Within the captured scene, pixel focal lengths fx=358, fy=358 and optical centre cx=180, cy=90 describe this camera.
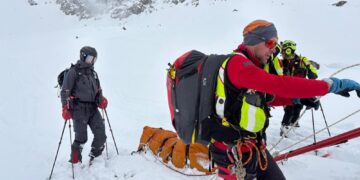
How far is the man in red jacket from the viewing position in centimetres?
292

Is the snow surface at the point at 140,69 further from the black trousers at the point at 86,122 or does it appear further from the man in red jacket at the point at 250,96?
the man in red jacket at the point at 250,96

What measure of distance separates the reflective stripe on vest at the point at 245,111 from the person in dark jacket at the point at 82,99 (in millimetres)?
4225

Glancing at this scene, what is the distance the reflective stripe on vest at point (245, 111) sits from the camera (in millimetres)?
3086

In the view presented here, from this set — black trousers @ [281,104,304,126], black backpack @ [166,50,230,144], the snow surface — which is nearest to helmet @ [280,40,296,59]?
black trousers @ [281,104,304,126]

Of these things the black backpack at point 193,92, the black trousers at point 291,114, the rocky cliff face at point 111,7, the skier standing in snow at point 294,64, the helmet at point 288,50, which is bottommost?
the black trousers at point 291,114

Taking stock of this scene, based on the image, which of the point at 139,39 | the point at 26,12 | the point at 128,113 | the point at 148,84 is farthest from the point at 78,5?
the point at 128,113

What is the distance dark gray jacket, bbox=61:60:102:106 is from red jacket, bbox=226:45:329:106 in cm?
441

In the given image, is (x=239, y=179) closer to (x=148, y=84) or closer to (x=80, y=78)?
(x=80, y=78)

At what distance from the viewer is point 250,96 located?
309 cm

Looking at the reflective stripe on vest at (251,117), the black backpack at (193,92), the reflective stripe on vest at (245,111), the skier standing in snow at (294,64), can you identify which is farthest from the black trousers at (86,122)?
the reflective stripe on vest at (251,117)

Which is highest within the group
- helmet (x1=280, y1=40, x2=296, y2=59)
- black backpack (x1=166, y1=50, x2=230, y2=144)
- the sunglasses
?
the sunglasses

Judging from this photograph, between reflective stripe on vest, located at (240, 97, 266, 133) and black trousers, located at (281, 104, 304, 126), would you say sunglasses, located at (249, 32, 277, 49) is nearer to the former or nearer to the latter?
reflective stripe on vest, located at (240, 97, 266, 133)

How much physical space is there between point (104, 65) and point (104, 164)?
46.0 ft

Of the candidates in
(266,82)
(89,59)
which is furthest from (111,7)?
(266,82)
